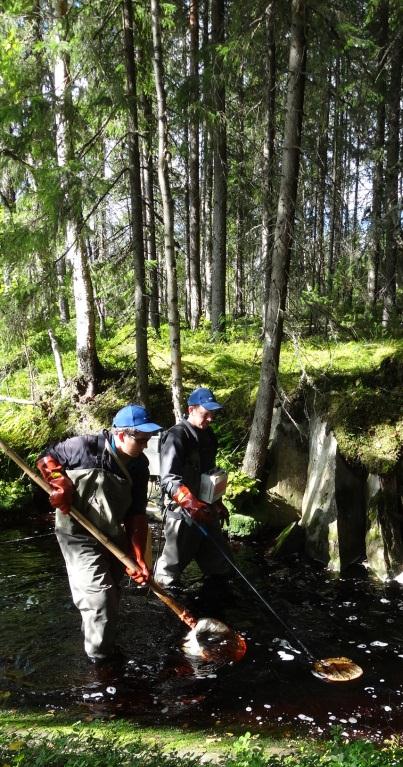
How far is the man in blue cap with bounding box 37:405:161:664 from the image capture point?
5129 mm

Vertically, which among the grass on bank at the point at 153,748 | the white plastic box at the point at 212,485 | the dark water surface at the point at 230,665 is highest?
the white plastic box at the point at 212,485

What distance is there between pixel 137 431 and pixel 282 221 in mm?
4635

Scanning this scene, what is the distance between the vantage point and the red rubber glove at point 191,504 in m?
6.33

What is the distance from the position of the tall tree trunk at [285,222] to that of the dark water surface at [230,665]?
262cm

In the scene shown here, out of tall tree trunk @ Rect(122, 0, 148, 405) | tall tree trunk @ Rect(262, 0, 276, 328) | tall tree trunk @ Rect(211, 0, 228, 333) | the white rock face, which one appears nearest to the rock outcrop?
the white rock face

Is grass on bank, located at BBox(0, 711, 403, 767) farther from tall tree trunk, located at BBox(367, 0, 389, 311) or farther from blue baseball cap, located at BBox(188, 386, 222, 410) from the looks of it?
tall tree trunk, located at BBox(367, 0, 389, 311)

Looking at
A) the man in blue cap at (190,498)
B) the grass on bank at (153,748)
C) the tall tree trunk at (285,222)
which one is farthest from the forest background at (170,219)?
the grass on bank at (153,748)

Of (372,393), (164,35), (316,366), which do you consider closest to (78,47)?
(164,35)

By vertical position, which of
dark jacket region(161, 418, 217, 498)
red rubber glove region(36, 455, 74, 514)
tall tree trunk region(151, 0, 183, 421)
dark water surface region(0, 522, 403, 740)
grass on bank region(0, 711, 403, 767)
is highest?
tall tree trunk region(151, 0, 183, 421)

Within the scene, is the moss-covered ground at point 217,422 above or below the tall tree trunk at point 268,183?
below

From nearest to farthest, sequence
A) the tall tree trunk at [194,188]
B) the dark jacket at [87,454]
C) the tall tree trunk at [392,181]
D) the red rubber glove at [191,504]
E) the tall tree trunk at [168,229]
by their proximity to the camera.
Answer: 1. the dark jacket at [87,454]
2. the red rubber glove at [191,504]
3. the tall tree trunk at [168,229]
4. the tall tree trunk at [392,181]
5. the tall tree trunk at [194,188]

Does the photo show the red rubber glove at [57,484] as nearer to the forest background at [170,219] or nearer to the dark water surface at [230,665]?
the dark water surface at [230,665]

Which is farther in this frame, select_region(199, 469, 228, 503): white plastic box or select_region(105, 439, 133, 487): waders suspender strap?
select_region(199, 469, 228, 503): white plastic box

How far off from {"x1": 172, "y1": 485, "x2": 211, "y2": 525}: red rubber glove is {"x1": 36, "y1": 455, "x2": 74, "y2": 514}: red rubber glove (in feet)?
5.21
